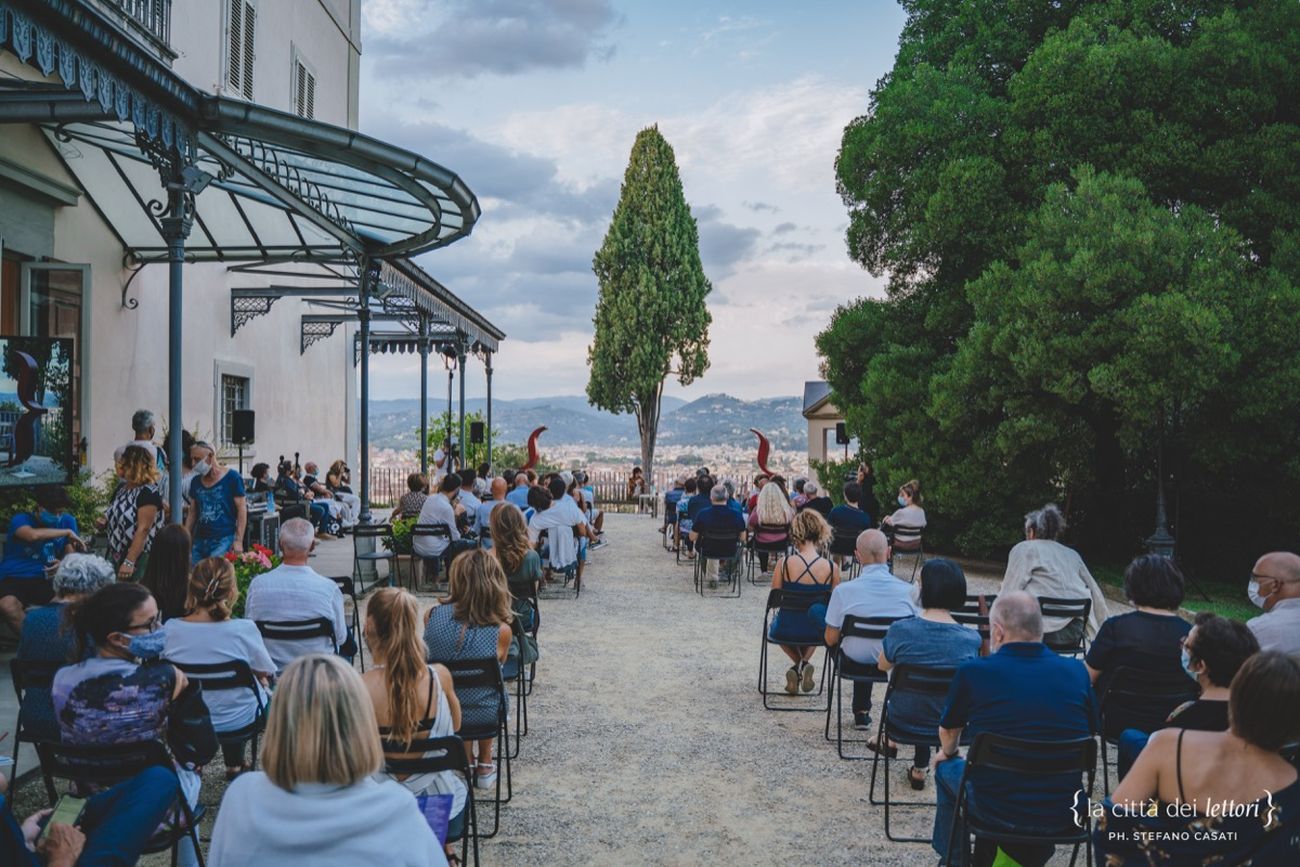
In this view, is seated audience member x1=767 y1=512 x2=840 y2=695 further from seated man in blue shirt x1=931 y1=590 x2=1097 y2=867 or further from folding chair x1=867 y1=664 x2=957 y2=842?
seated man in blue shirt x1=931 y1=590 x2=1097 y2=867

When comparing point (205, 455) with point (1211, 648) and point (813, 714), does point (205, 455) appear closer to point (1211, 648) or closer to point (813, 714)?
point (813, 714)

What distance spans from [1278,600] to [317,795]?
4.14 m

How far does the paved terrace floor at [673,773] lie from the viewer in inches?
161

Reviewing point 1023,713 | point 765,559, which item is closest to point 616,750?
point 1023,713

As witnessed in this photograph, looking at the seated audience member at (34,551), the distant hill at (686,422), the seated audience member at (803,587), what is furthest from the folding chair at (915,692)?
the distant hill at (686,422)

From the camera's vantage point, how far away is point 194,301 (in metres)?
13.6

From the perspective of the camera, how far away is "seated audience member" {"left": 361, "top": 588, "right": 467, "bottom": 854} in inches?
127

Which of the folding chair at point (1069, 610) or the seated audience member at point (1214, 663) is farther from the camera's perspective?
the folding chair at point (1069, 610)

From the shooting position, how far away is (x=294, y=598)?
4.84 meters

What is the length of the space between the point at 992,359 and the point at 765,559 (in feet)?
12.9

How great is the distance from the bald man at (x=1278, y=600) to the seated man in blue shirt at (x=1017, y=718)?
1047 millimetres

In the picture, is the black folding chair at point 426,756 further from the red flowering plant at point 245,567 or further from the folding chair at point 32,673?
the red flowering plant at point 245,567

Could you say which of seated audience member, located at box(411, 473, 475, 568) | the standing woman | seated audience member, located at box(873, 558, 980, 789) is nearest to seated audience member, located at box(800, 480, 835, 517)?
seated audience member, located at box(411, 473, 475, 568)

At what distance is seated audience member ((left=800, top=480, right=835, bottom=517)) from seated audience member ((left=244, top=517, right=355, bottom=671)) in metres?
7.33
